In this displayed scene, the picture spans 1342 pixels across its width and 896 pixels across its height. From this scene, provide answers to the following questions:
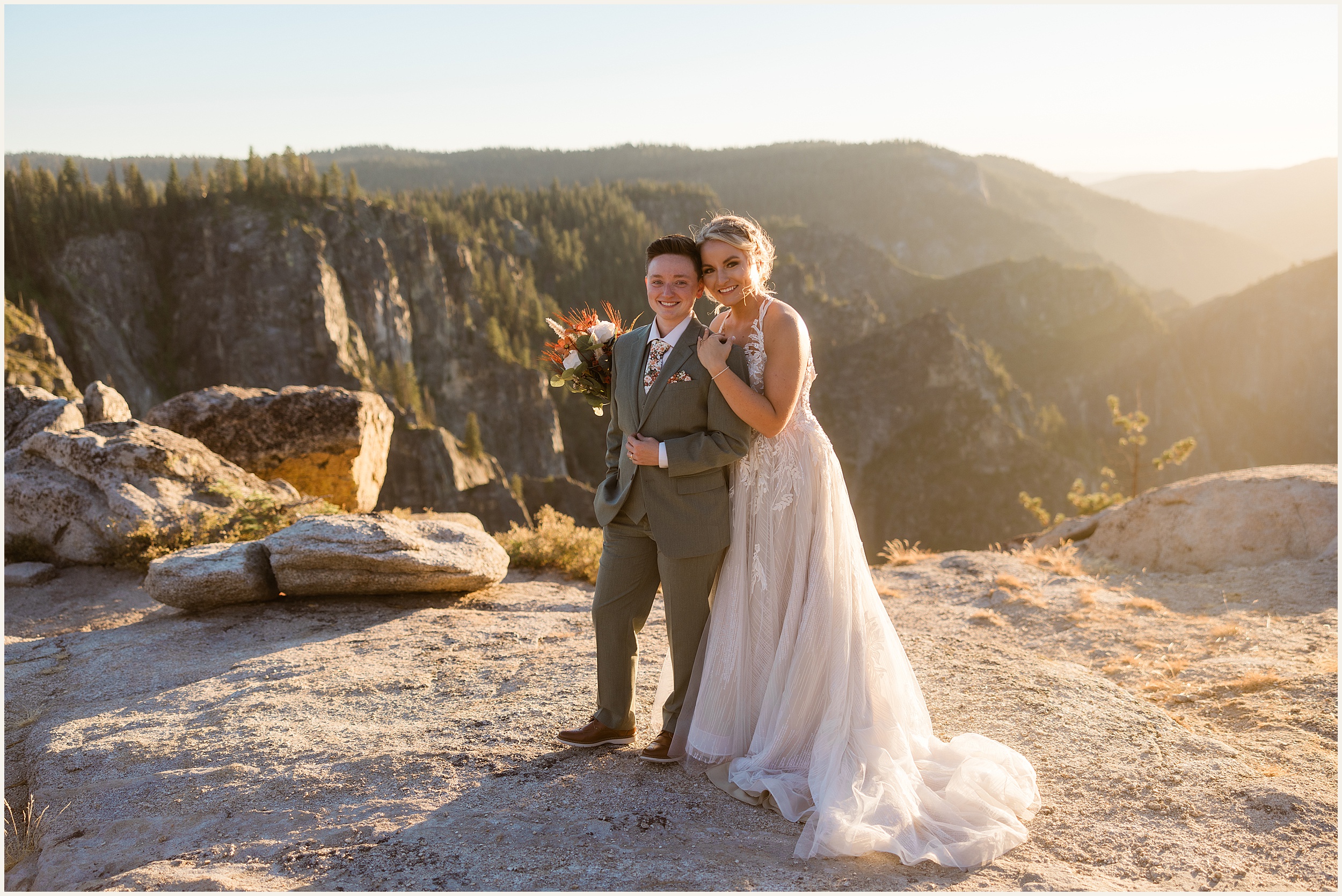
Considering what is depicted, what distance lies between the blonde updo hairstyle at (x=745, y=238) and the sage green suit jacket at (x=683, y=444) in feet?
1.20

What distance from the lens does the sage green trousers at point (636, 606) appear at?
401cm

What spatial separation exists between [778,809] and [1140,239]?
227721 mm

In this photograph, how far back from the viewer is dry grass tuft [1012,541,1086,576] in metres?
8.97

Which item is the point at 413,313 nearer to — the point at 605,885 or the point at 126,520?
the point at 126,520

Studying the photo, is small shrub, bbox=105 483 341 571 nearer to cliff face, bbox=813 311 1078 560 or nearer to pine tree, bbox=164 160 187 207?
cliff face, bbox=813 311 1078 560

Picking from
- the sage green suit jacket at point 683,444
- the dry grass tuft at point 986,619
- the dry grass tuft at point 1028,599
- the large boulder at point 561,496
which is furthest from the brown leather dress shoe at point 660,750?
the large boulder at point 561,496

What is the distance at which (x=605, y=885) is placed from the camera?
3.01 metres

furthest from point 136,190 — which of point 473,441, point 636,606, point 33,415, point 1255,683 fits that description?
point 1255,683

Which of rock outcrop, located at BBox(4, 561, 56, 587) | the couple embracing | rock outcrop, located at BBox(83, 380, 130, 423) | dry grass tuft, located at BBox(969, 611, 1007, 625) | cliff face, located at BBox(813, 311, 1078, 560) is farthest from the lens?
cliff face, located at BBox(813, 311, 1078, 560)

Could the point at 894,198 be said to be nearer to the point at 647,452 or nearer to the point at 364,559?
the point at 364,559

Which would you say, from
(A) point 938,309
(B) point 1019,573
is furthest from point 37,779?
(A) point 938,309

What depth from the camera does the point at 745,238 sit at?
3.81 meters

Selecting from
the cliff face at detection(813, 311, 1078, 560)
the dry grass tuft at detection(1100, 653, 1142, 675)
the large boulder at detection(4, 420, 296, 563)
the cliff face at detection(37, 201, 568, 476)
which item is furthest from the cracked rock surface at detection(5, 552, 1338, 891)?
the cliff face at detection(813, 311, 1078, 560)

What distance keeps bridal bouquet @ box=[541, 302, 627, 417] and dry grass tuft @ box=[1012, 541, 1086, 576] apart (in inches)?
259
